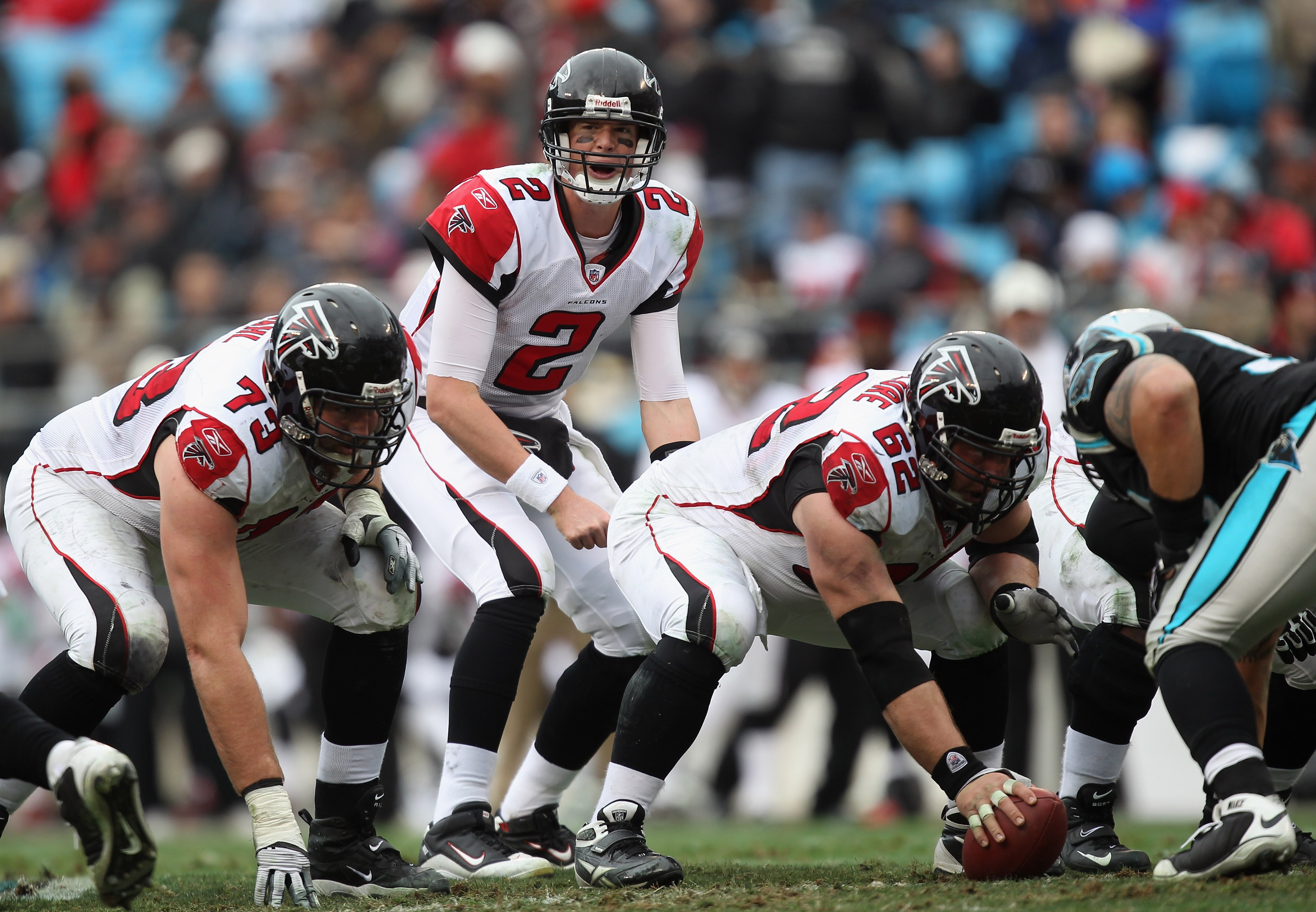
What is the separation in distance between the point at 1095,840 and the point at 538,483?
2.12 meters

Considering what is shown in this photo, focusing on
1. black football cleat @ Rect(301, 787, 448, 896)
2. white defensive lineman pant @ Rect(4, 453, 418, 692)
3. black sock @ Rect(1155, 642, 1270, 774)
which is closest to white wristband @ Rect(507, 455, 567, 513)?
white defensive lineman pant @ Rect(4, 453, 418, 692)

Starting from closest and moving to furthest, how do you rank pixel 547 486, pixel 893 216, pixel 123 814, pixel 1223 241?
pixel 123 814, pixel 547 486, pixel 1223 241, pixel 893 216

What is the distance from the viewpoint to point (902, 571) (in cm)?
482

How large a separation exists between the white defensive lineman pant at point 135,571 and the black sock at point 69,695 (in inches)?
1.7

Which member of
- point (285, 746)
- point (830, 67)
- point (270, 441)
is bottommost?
point (285, 746)

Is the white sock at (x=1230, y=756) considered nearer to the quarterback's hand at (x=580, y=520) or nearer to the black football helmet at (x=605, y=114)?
the quarterback's hand at (x=580, y=520)

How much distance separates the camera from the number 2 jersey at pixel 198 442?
451cm

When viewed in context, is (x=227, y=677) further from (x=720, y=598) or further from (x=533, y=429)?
(x=533, y=429)

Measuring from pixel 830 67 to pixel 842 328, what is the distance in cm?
262

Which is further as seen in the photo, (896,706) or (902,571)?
(902,571)

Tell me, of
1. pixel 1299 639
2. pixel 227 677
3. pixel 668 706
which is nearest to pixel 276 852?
pixel 227 677

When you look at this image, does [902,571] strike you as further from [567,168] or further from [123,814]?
[123,814]

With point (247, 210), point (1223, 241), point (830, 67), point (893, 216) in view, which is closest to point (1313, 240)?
point (1223, 241)

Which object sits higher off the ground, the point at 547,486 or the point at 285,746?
the point at 547,486
